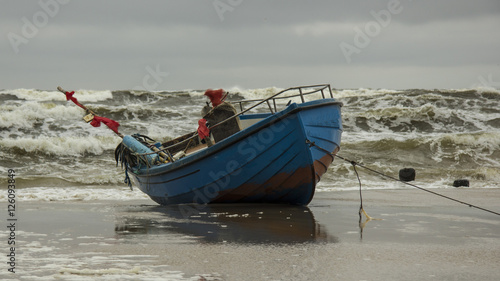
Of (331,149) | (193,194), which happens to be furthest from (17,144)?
(331,149)

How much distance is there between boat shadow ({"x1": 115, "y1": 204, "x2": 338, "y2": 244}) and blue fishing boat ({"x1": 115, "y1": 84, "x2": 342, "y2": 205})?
0.25m

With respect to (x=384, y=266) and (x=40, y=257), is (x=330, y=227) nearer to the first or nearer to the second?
(x=384, y=266)

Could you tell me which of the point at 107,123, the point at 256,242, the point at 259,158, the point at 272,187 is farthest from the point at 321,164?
the point at 107,123

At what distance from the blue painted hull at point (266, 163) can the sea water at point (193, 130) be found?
344cm

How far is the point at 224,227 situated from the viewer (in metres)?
8.73

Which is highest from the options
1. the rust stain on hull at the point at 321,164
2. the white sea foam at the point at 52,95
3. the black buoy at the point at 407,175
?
the white sea foam at the point at 52,95

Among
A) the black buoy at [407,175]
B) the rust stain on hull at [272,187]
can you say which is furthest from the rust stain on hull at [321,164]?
the black buoy at [407,175]

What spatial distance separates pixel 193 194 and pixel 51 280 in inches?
211

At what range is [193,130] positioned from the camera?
2616 centimetres

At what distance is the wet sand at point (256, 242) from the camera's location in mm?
6023

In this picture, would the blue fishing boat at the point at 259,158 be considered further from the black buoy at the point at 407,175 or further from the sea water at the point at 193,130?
the black buoy at the point at 407,175

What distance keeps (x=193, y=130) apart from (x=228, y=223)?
679 inches

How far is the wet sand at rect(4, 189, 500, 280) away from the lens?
19.8 ft

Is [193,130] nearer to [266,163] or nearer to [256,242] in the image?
[266,163]
